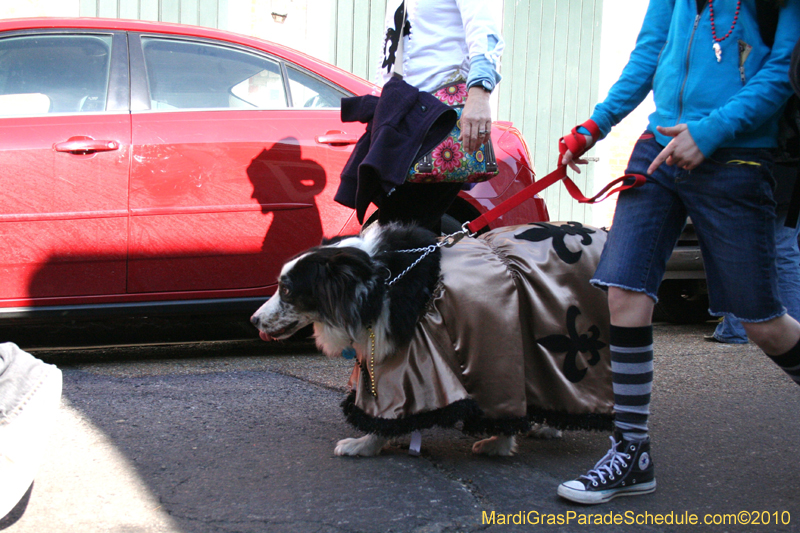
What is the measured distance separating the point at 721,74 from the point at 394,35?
123 cm

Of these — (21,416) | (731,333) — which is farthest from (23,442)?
(731,333)

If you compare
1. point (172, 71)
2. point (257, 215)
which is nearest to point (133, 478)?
point (257, 215)

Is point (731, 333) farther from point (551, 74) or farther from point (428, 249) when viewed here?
point (551, 74)

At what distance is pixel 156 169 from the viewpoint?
11.7ft

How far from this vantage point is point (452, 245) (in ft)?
8.08

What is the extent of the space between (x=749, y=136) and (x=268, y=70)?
2.82 m

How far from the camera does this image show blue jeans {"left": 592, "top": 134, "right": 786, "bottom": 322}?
1868mm

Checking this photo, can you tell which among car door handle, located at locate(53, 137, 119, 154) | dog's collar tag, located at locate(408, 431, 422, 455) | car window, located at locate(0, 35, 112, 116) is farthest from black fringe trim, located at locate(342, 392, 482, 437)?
car window, located at locate(0, 35, 112, 116)

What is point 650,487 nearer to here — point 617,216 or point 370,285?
point 617,216

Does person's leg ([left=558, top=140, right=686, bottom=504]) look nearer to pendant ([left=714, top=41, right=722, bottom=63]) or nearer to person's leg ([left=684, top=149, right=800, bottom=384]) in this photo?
person's leg ([left=684, top=149, right=800, bottom=384])

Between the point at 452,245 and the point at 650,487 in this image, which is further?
the point at 452,245

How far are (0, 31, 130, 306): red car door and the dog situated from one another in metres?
1.51

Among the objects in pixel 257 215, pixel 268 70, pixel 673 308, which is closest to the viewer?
pixel 257 215

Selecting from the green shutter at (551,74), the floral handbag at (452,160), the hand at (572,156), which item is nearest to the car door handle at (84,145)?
the floral handbag at (452,160)
